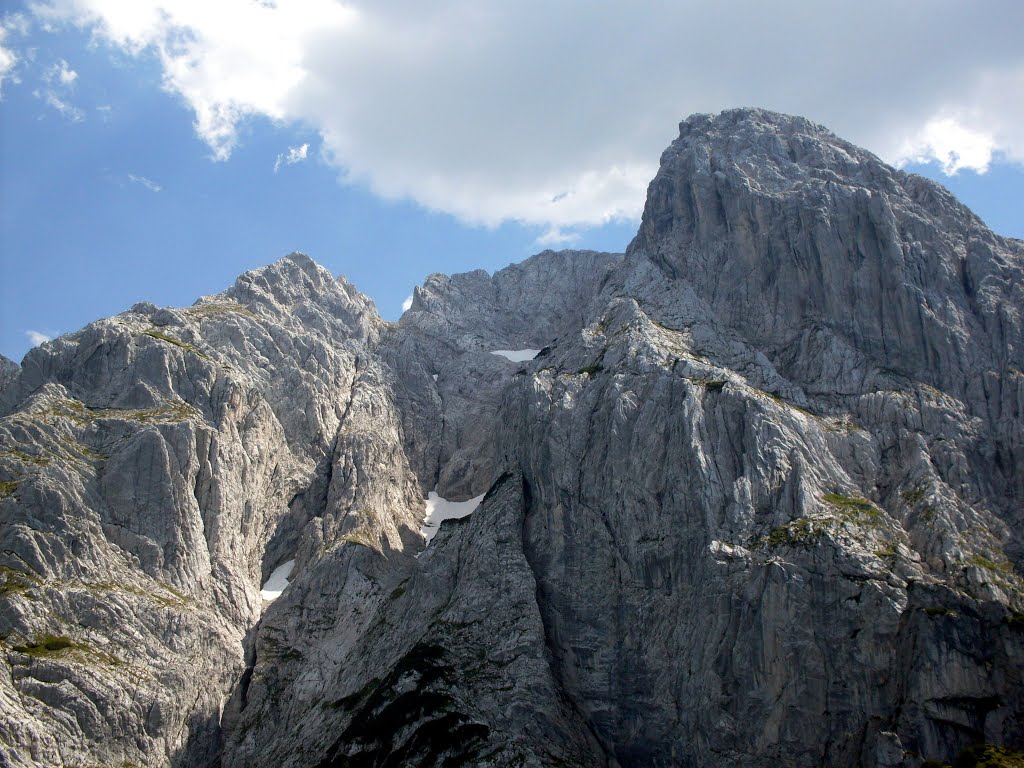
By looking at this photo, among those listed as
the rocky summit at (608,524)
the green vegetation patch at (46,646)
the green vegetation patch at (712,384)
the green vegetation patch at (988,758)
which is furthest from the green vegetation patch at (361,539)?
the green vegetation patch at (988,758)

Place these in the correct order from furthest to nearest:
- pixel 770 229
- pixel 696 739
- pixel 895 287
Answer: pixel 770 229 < pixel 895 287 < pixel 696 739

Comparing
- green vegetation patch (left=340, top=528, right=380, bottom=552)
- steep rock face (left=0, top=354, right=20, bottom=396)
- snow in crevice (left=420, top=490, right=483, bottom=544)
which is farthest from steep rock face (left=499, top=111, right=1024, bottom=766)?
steep rock face (left=0, top=354, right=20, bottom=396)

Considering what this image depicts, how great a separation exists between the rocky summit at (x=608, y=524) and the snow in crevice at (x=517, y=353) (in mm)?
26478

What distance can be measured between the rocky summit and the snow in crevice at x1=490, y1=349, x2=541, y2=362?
26478 millimetres

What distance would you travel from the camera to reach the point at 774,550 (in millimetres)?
77250

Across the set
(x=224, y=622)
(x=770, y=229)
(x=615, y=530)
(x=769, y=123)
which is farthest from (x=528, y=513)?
(x=769, y=123)

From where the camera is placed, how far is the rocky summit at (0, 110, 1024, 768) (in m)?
72.9

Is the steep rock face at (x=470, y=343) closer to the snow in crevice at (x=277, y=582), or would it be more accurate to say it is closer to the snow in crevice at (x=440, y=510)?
the snow in crevice at (x=440, y=510)

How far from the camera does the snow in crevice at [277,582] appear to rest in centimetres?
10306

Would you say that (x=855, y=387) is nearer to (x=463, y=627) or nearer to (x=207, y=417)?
(x=463, y=627)

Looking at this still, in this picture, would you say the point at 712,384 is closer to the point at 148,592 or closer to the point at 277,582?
the point at 277,582

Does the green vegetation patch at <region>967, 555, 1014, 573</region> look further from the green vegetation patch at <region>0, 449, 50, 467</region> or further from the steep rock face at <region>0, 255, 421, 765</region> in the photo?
the green vegetation patch at <region>0, 449, 50, 467</region>

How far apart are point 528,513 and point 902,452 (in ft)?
125

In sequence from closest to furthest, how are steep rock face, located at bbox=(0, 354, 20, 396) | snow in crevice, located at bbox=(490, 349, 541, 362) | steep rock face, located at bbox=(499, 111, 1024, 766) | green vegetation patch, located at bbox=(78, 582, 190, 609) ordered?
steep rock face, located at bbox=(499, 111, 1024, 766)
green vegetation patch, located at bbox=(78, 582, 190, 609)
steep rock face, located at bbox=(0, 354, 20, 396)
snow in crevice, located at bbox=(490, 349, 541, 362)
